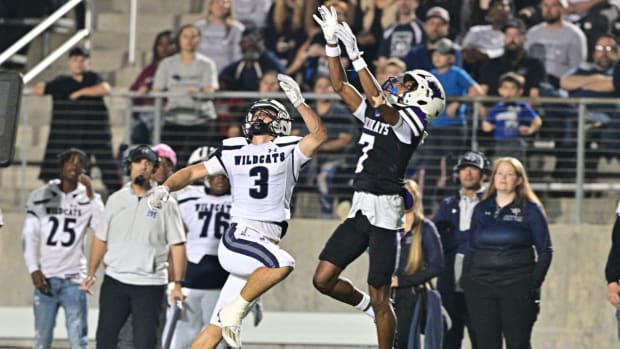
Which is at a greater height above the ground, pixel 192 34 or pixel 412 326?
pixel 192 34

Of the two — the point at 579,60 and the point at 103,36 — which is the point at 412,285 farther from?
the point at 103,36

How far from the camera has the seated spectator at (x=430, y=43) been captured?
56.6ft

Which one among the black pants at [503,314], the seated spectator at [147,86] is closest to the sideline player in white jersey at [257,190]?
the black pants at [503,314]

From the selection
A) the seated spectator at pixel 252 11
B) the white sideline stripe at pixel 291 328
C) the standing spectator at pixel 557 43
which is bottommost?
the white sideline stripe at pixel 291 328

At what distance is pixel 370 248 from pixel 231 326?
1314mm

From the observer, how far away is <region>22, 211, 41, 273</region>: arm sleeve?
576 inches

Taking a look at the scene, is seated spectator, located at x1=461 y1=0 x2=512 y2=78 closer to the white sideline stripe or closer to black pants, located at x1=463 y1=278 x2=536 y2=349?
the white sideline stripe

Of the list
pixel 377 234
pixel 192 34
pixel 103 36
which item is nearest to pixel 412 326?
pixel 377 234

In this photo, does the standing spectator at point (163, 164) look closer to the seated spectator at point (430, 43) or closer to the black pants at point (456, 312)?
the black pants at point (456, 312)

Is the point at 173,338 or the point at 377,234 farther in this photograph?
the point at 173,338

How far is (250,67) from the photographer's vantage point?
1788cm

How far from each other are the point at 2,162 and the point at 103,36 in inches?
404

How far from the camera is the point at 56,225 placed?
48.5 ft

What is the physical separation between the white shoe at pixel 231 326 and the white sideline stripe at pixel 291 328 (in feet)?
11.7
